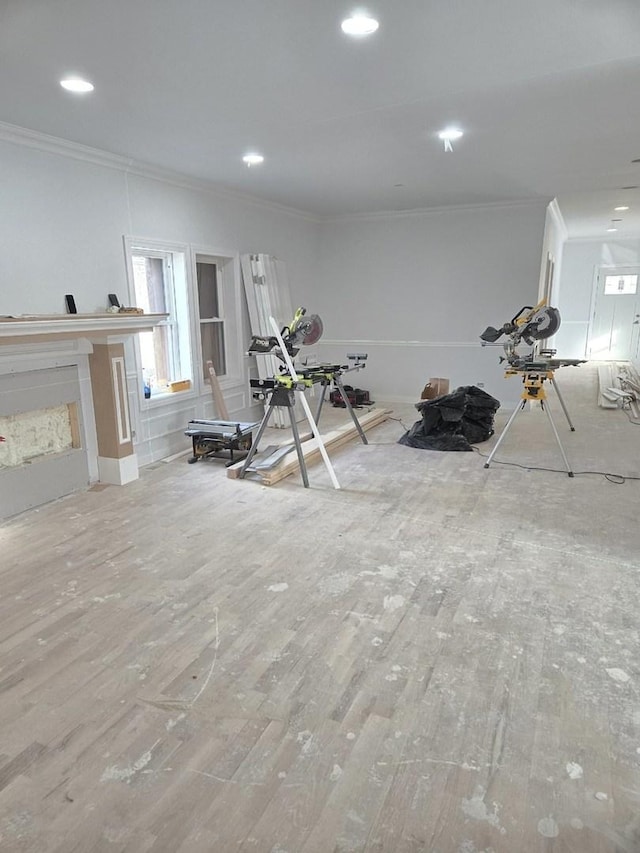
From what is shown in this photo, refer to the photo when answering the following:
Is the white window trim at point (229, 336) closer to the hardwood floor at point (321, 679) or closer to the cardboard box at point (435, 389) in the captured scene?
the hardwood floor at point (321, 679)

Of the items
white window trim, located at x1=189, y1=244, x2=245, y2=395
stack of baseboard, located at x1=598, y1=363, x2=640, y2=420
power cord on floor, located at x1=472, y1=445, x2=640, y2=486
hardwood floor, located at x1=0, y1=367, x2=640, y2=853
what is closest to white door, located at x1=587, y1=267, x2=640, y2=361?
stack of baseboard, located at x1=598, y1=363, x2=640, y2=420

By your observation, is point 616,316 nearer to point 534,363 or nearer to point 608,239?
point 608,239

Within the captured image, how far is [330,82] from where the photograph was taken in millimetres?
2852

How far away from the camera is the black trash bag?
5.45 m

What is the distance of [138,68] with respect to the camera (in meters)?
2.65

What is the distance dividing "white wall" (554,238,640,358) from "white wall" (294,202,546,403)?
6.01 m

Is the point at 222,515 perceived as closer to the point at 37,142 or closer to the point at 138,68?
the point at 138,68

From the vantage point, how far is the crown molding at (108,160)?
11.8ft

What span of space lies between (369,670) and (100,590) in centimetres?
149

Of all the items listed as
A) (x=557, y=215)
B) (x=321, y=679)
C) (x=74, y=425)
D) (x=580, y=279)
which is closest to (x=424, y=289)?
(x=557, y=215)

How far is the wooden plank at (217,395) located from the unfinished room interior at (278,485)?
0.02m

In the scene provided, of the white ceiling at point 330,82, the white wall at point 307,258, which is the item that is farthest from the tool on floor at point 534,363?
the white wall at point 307,258

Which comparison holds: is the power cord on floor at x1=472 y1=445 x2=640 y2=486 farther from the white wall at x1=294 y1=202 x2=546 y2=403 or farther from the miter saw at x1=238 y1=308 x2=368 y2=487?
the white wall at x1=294 y1=202 x2=546 y2=403

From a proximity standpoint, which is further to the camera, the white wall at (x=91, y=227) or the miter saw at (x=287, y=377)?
the miter saw at (x=287, y=377)
